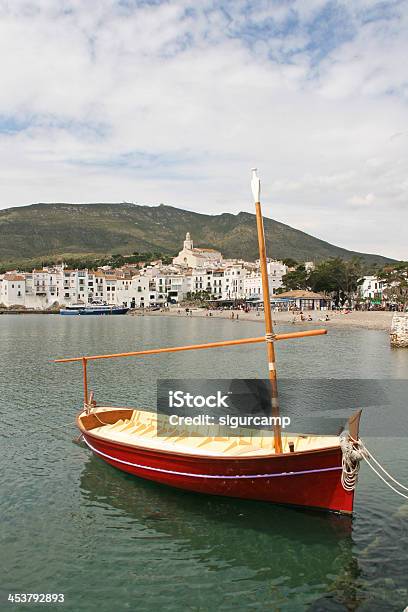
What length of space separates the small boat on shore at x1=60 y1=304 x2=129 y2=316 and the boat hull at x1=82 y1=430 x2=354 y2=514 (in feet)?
424

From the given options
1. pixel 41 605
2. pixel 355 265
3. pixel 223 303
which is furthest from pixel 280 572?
pixel 223 303

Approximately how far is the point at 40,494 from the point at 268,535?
6.33 meters

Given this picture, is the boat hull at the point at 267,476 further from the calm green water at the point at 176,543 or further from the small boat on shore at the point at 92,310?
the small boat on shore at the point at 92,310

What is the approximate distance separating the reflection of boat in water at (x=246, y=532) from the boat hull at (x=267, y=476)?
34 cm

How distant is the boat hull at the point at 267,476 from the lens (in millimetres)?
11273

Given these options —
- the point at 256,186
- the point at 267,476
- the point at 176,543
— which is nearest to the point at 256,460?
the point at 267,476

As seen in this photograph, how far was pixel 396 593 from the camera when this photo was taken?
9141 millimetres

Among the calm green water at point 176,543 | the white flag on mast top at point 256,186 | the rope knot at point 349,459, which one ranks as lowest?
the calm green water at point 176,543

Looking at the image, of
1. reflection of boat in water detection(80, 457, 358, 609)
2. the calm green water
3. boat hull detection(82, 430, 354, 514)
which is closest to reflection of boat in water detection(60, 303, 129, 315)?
the calm green water

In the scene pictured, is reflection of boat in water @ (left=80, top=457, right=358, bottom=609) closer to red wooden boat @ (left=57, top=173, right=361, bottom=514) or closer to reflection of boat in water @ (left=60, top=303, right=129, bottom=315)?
red wooden boat @ (left=57, top=173, right=361, bottom=514)

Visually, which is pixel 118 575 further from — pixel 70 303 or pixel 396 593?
pixel 70 303

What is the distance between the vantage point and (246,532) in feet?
37.7

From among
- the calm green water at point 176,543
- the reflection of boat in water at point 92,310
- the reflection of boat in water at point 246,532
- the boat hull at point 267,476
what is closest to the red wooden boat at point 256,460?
the boat hull at point 267,476

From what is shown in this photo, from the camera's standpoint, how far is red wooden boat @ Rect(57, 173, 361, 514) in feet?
37.0
